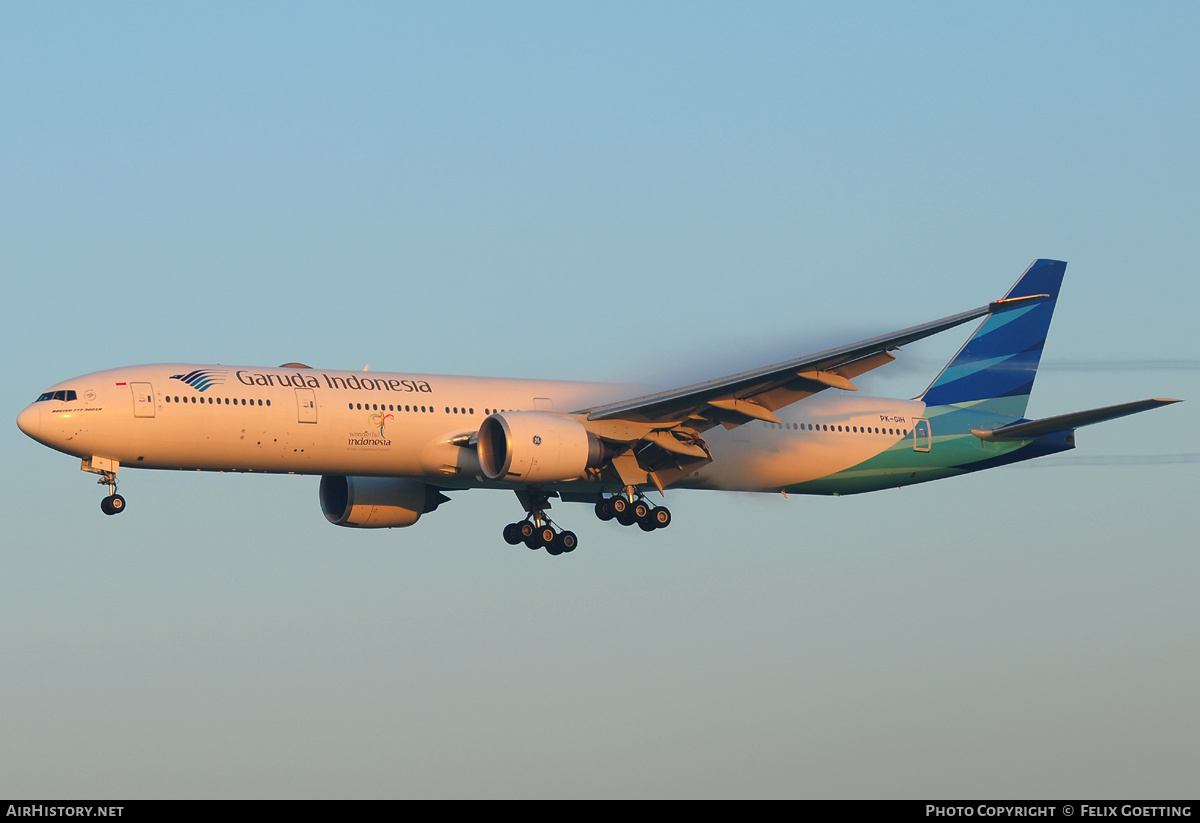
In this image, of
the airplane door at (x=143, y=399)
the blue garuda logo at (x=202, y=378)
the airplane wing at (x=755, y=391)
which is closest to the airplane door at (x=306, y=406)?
the blue garuda logo at (x=202, y=378)

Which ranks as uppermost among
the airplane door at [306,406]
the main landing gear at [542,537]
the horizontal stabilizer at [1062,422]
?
the airplane door at [306,406]

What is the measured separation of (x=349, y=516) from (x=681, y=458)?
11.1 m

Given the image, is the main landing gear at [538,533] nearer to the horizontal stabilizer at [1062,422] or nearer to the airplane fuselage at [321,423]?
the airplane fuselage at [321,423]

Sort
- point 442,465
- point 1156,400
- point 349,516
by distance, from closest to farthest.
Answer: point 1156,400, point 442,465, point 349,516

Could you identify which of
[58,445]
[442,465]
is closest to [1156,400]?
[442,465]

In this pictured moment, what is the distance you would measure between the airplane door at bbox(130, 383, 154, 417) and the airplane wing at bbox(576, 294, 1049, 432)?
12567mm

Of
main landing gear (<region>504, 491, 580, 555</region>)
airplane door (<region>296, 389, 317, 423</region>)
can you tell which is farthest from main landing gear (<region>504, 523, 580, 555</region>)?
airplane door (<region>296, 389, 317, 423</region>)

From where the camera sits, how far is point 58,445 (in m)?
46.2

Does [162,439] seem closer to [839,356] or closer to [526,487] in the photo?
[526,487]

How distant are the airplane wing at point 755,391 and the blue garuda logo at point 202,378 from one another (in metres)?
10.8

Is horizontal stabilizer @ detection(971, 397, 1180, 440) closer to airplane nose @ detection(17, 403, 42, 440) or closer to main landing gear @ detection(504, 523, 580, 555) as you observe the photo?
main landing gear @ detection(504, 523, 580, 555)

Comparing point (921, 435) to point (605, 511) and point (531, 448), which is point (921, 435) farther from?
point (531, 448)

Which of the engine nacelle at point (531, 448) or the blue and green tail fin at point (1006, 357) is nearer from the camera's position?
the engine nacelle at point (531, 448)

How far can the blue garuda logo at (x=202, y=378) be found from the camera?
47.1 metres
